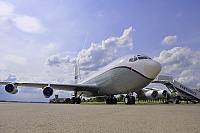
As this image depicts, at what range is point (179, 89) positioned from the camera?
34.4 m

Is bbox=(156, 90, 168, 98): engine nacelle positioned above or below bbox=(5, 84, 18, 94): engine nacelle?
below

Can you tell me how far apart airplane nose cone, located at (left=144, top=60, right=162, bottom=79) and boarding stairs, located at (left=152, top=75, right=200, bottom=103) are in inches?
566

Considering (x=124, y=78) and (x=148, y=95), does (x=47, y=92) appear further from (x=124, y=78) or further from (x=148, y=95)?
(x=148, y=95)

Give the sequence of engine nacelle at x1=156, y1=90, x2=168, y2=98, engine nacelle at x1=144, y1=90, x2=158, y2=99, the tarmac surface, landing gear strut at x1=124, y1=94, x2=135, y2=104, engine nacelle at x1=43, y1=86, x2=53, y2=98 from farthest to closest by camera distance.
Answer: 1. engine nacelle at x1=156, y1=90, x2=168, y2=98
2. engine nacelle at x1=144, y1=90, x2=158, y2=99
3. engine nacelle at x1=43, y1=86, x2=53, y2=98
4. landing gear strut at x1=124, y1=94, x2=135, y2=104
5. the tarmac surface

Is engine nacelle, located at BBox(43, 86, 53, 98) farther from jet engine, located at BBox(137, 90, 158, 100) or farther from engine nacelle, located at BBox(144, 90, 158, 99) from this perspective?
engine nacelle, located at BBox(144, 90, 158, 99)

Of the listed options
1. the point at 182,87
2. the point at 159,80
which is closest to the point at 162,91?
the point at 159,80

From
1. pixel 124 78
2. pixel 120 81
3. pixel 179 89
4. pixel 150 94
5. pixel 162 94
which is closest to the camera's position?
pixel 124 78

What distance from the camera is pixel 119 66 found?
20.7 m

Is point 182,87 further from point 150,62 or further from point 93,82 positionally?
point 150,62

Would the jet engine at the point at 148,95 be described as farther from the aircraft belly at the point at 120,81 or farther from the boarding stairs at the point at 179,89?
the aircraft belly at the point at 120,81

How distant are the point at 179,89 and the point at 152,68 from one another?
18.3 metres

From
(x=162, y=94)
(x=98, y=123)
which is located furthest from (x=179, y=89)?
(x=98, y=123)

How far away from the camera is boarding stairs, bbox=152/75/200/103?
3312 cm

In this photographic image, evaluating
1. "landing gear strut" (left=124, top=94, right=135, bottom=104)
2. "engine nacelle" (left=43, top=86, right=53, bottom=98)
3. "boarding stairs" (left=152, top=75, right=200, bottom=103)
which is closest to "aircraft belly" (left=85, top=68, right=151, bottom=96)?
"landing gear strut" (left=124, top=94, right=135, bottom=104)
